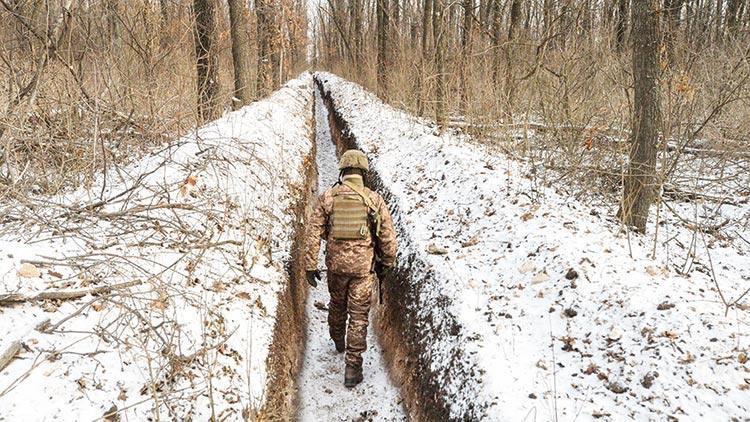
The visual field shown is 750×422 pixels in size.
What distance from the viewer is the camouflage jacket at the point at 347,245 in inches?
166

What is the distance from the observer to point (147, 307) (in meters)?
2.86

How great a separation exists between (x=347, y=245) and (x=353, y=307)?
60 cm

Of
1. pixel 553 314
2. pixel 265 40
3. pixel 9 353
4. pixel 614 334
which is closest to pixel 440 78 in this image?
pixel 553 314

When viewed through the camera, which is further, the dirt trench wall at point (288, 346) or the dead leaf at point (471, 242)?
the dead leaf at point (471, 242)

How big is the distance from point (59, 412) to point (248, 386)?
99 cm

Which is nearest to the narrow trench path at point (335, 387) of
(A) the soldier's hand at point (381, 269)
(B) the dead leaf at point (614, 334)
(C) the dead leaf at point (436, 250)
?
(A) the soldier's hand at point (381, 269)

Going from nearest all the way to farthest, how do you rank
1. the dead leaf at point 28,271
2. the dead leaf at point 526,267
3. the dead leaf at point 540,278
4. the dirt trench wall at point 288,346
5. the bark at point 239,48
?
the dead leaf at point 28,271 → the dirt trench wall at point 288,346 → the dead leaf at point 540,278 → the dead leaf at point 526,267 → the bark at point 239,48

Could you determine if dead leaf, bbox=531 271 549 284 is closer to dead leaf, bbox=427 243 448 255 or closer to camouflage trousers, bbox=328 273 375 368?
dead leaf, bbox=427 243 448 255

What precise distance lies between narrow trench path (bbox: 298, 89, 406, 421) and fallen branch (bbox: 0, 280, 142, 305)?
1.81 meters

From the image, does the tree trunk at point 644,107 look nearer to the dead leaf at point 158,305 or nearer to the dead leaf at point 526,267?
the dead leaf at point 526,267

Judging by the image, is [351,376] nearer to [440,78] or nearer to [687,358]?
[687,358]

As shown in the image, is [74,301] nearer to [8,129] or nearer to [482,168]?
[8,129]

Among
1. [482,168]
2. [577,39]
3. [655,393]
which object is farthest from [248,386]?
[577,39]

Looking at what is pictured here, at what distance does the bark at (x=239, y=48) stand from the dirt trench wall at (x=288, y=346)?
5831 mm
